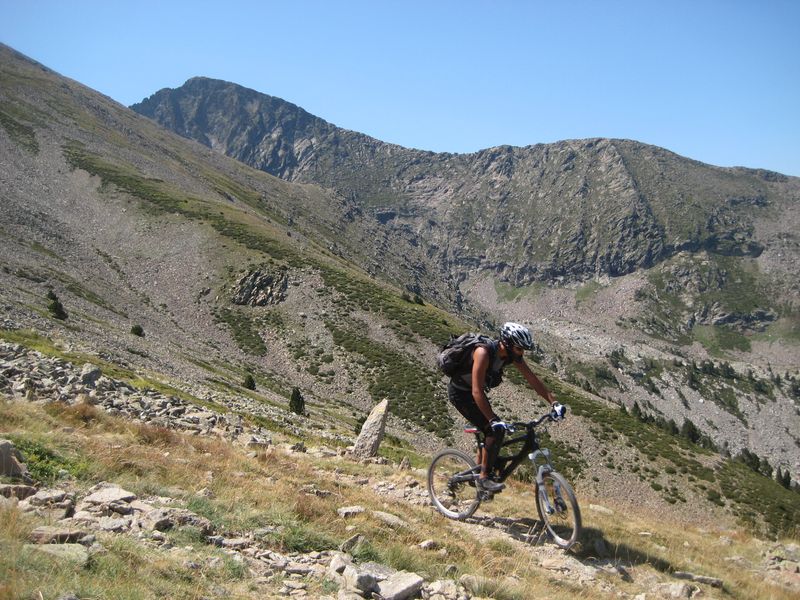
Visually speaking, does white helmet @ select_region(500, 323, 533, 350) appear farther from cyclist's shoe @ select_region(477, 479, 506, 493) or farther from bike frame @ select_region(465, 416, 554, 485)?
cyclist's shoe @ select_region(477, 479, 506, 493)

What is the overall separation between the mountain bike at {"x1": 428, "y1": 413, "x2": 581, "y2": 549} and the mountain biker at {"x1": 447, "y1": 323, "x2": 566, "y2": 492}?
6.9 inches

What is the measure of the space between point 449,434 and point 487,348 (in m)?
45.0

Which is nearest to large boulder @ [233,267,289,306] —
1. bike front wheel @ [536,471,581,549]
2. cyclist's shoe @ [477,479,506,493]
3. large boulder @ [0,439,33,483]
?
cyclist's shoe @ [477,479,506,493]

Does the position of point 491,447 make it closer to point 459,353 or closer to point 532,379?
point 532,379

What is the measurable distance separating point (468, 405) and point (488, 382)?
657 millimetres

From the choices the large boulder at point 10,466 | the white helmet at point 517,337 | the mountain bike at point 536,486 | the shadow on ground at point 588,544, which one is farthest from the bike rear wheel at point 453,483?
the large boulder at point 10,466

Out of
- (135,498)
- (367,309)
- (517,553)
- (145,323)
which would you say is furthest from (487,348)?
(367,309)

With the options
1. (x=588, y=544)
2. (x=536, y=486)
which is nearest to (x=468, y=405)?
(x=536, y=486)

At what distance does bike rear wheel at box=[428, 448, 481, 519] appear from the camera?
9680 millimetres

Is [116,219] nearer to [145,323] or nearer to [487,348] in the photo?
[145,323]

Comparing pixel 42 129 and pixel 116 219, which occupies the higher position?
pixel 42 129

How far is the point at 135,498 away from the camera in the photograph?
7109 millimetres

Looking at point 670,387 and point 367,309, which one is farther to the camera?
point 670,387

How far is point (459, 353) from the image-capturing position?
30.7ft
